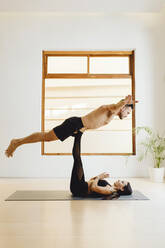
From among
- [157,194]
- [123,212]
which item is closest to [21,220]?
[123,212]

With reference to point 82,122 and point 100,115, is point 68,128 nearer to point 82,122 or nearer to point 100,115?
point 82,122

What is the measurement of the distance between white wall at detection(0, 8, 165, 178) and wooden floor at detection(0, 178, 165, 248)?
72.0 inches

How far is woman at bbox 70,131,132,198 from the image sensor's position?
3373mm

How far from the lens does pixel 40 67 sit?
5391mm

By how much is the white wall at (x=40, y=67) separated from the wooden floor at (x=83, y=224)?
183 centimetres

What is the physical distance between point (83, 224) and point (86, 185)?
110cm

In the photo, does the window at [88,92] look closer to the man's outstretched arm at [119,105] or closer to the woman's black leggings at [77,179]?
the woman's black leggings at [77,179]

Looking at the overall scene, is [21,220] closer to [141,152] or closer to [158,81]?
[141,152]

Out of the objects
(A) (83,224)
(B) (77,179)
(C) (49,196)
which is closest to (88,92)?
(B) (77,179)

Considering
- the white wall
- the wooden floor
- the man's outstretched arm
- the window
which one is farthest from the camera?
the window

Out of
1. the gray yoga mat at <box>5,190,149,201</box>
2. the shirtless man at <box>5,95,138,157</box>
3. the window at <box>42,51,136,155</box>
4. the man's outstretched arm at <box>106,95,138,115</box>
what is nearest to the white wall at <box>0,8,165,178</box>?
the window at <box>42,51,136,155</box>

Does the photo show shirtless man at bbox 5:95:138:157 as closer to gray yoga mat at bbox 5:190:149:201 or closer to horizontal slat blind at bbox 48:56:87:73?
gray yoga mat at bbox 5:190:149:201

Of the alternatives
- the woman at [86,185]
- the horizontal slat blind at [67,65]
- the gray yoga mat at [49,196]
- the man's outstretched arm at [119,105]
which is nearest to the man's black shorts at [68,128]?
the woman at [86,185]

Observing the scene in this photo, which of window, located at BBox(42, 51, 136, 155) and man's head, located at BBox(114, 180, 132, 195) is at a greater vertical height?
window, located at BBox(42, 51, 136, 155)
